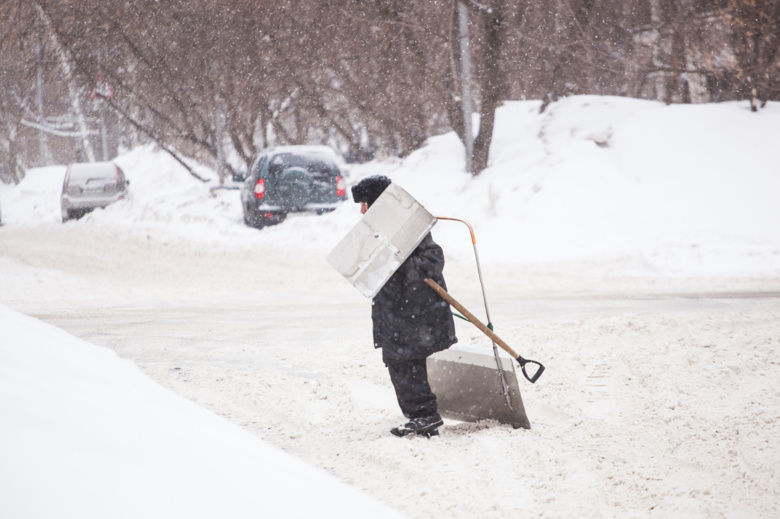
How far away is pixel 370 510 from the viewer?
8.26 ft

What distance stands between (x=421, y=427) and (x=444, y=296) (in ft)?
2.28

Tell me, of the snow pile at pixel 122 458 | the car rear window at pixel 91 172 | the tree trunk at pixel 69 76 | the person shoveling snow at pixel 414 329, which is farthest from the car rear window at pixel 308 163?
the snow pile at pixel 122 458

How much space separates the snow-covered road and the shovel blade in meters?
0.09

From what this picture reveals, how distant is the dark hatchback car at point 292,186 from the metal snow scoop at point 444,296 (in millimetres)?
10504

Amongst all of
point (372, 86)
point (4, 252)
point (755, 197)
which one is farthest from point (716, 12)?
point (4, 252)

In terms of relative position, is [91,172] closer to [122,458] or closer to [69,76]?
[69,76]

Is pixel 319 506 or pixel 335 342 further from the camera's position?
pixel 335 342

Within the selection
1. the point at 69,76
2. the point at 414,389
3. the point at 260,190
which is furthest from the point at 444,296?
the point at 69,76

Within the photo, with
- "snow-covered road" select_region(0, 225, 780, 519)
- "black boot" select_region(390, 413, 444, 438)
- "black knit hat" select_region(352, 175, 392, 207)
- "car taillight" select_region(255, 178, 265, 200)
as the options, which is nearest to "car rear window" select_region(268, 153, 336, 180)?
"car taillight" select_region(255, 178, 265, 200)

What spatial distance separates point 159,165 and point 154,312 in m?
23.1

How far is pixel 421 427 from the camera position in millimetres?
3742

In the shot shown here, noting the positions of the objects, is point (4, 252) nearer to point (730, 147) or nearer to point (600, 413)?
point (600, 413)

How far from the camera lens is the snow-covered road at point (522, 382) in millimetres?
3109

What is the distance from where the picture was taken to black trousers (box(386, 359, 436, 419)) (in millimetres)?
3762
